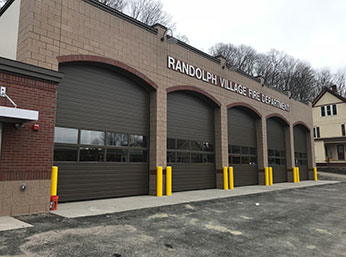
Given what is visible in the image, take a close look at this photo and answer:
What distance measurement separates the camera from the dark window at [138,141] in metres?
13.0

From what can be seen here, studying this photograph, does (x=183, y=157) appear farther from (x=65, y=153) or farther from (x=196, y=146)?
(x=65, y=153)

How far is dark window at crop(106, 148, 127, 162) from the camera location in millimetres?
11898

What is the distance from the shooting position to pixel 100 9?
11.8 metres

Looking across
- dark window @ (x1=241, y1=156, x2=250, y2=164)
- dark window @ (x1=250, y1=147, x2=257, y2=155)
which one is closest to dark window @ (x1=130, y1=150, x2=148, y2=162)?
dark window @ (x1=241, y1=156, x2=250, y2=164)

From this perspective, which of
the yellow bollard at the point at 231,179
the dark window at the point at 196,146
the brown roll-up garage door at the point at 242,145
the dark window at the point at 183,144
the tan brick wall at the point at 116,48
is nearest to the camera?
the tan brick wall at the point at 116,48

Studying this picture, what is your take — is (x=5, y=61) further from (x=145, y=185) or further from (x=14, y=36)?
(x=145, y=185)

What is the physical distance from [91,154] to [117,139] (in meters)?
1.51

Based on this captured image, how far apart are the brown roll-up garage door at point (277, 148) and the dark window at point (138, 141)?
555 inches

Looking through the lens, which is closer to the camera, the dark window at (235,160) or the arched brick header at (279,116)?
the dark window at (235,160)

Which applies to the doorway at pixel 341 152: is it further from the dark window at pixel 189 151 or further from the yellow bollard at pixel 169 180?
the yellow bollard at pixel 169 180

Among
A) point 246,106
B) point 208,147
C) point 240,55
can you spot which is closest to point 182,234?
point 208,147

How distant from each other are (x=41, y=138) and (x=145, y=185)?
6.08m

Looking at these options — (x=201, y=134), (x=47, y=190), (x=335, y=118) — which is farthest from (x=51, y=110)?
(x=335, y=118)

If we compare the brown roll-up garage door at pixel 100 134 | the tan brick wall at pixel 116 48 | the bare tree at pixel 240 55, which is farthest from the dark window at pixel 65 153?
the bare tree at pixel 240 55
